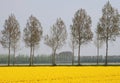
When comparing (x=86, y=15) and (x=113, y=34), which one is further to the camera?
(x=86, y=15)

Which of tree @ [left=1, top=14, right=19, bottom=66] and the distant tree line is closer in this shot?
tree @ [left=1, top=14, right=19, bottom=66]

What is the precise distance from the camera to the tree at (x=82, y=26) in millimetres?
65875

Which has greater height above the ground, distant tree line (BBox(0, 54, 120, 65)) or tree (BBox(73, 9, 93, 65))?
tree (BBox(73, 9, 93, 65))

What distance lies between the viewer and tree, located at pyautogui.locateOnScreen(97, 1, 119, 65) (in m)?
62.9

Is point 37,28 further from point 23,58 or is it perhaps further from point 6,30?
point 23,58

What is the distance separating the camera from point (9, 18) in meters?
68.6

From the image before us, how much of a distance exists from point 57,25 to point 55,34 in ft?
6.82

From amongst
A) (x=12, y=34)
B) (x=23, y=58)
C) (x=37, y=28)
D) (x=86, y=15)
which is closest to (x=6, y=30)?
(x=12, y=34)

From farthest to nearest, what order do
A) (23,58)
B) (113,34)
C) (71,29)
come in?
(23,58), (71,29), (113,34)

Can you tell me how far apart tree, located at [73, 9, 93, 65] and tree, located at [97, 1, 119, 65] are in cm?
341

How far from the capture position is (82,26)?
6694 cm
